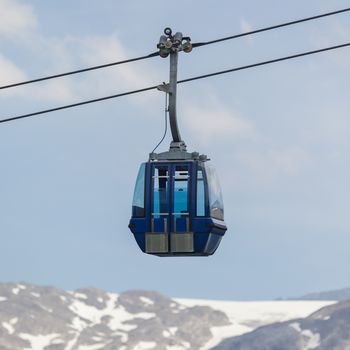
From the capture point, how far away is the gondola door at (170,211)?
40250 mm

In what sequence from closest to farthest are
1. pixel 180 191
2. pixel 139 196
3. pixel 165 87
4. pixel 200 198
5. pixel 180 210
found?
pixel 165 87 → pixel 200 198 → pixel 180 210 → pixel 180 191 → pixel 139 196

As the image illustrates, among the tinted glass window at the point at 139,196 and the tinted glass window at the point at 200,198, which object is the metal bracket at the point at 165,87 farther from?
the tinted glass window at the point at 139,196

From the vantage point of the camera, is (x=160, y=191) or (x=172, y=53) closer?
(x=172, y=53)

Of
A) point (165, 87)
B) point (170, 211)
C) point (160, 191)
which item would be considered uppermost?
point (165, 87)

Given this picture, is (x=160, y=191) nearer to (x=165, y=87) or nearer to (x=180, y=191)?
(x=180, y=191)

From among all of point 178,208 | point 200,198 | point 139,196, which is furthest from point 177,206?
point 139,196

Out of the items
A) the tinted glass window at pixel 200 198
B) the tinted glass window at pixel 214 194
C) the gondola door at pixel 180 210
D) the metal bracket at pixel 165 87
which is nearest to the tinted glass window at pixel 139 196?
the gondola door at pixel 180 210

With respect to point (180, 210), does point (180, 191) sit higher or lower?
higher

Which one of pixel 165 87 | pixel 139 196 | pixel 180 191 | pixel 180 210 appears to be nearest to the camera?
pixel 165 87

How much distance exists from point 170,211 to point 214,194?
4.99 feet

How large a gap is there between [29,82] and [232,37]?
595cm

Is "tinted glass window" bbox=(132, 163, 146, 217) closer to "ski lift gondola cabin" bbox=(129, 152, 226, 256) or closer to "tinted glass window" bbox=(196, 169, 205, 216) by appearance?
"ski lift gondola cabin" bbox=(129, 152, 226, 256)

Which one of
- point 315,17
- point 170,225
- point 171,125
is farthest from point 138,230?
point 315,17

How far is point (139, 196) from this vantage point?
4172 centimetres
